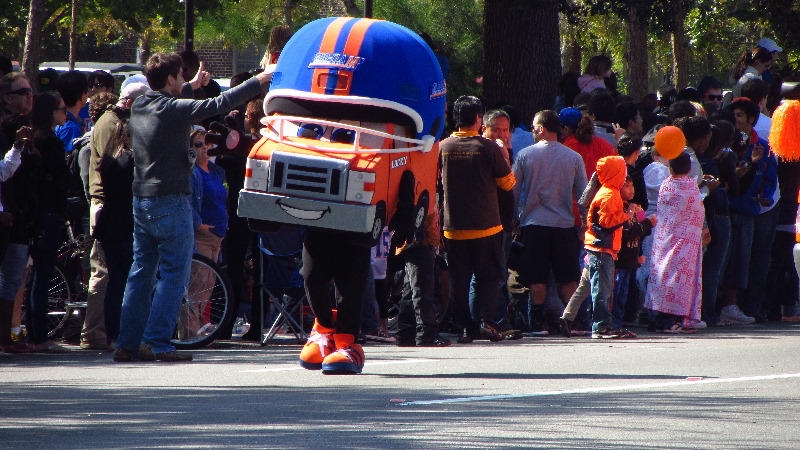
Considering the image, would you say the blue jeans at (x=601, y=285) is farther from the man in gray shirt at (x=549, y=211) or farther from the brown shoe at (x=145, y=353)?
the brown shoe at (x=145, y=353)

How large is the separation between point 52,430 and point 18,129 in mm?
4407

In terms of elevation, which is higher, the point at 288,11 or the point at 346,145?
the point at 288,11

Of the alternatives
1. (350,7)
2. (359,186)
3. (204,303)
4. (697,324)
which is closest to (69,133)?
(204,303)

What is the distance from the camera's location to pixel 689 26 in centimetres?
3909

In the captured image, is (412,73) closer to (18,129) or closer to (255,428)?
(255,428)

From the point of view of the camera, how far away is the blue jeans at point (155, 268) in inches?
367

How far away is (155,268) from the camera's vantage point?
9641 mm

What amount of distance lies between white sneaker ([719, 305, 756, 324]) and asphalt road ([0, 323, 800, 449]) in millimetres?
3020

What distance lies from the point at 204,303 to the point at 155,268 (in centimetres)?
133

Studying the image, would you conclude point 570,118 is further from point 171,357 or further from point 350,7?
point 350,7

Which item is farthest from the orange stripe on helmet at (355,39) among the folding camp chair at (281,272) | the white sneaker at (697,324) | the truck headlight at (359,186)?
the white sneaker at (697,324)

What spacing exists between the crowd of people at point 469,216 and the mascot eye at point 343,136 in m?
0.63

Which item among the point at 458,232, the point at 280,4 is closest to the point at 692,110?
the point at 458,232

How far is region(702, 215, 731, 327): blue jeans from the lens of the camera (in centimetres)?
1328
